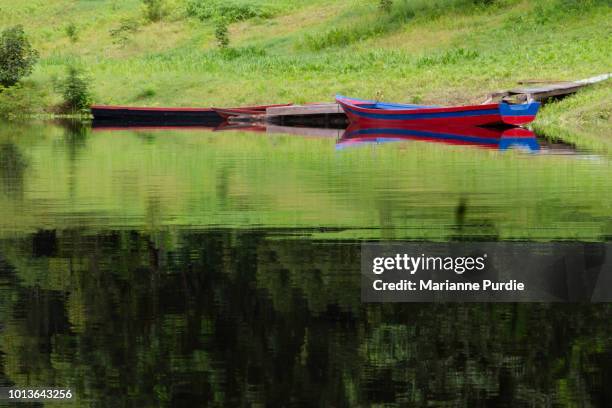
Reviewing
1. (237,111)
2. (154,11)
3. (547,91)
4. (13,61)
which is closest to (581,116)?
(547,91)

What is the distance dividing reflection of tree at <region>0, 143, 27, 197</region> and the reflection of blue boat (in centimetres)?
1001

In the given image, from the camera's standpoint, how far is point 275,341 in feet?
42.6

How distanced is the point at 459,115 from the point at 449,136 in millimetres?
3089

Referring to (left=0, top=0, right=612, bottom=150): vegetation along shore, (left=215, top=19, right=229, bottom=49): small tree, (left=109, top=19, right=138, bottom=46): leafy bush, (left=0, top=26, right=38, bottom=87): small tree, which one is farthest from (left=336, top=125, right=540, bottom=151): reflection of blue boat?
(left=109, top=19, right=138, bottom=46): leafy bush

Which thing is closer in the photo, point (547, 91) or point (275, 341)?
point (275, 341)

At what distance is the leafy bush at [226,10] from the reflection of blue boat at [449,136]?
38343mm

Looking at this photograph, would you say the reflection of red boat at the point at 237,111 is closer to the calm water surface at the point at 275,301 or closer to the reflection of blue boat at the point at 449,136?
the reflection of blue boat at the point at 449,136

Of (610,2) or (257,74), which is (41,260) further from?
(610,2)

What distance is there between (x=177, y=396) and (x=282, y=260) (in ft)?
19.7

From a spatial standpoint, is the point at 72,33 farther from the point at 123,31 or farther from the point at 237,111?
the point at 237,111

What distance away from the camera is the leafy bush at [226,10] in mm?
89438

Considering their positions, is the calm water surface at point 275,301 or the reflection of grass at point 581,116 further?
the reflection of grass at point 581,116

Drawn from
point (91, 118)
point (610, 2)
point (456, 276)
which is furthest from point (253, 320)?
point (610, 2)

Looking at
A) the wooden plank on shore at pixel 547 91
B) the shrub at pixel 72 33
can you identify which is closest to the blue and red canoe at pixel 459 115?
the wooden plank on shore at pixel 547 91
